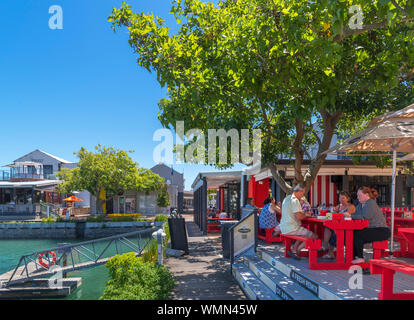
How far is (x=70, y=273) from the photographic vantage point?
14.6 meters

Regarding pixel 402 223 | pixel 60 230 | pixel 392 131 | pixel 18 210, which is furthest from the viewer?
pixel 18 210

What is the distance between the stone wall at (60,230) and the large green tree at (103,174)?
3928 millimetres

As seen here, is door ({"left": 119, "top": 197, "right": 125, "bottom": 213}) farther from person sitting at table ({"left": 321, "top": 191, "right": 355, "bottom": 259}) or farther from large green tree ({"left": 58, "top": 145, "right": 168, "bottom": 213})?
person sitting at table ({"left": 321, "top": 191, "right": 355, "bottom": 259})

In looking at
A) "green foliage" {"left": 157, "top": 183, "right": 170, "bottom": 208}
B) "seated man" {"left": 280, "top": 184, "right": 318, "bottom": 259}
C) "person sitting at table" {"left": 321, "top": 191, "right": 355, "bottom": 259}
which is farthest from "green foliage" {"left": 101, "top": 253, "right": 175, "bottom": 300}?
"green foliage" {"left": 157, "top": 183, "right": 170, "bottom": 208}

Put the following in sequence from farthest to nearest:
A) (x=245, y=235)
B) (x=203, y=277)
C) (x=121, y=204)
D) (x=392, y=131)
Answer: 1. (x=121, y=204)
2. (x=245, y=235)
3. (x=203, y=277)
4. (x=392, y=131)

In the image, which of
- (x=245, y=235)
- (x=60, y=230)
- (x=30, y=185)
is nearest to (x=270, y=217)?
(x=245, y=235)

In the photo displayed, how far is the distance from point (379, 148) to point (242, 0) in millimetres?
4885

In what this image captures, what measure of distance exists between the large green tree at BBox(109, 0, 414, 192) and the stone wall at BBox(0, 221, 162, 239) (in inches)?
817

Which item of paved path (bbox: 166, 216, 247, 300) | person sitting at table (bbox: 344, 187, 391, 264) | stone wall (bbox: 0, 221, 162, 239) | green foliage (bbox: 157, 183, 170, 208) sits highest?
person sitting at table (bbox: 344, 187, 391, 264)

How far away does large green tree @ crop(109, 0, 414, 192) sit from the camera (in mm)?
5520

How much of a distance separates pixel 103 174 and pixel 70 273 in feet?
53.6

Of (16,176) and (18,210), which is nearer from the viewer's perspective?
(18,210)

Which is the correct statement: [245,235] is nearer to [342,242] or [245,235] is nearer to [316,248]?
[316,248]
